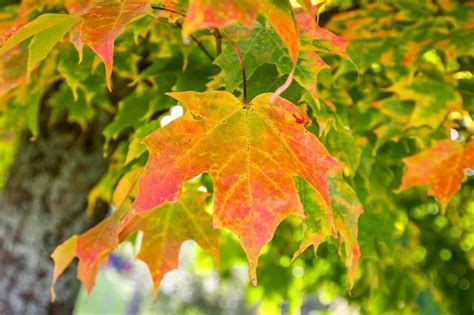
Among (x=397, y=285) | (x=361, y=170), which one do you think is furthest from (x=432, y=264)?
(x=361, y=170)

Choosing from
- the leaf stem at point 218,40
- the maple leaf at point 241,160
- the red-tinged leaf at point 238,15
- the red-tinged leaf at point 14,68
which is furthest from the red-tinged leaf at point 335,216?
the red-tinged leaf at point 14,68

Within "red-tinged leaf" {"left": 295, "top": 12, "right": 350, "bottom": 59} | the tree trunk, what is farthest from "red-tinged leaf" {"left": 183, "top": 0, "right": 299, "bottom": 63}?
the tree trunk

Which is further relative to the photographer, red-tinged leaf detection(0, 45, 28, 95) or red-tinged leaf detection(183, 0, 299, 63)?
red-tinged leaf detection(0, 45, 28, 95)

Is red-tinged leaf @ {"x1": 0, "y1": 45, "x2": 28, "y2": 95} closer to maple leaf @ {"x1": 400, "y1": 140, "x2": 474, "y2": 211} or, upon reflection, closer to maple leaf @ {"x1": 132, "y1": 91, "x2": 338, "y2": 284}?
maple leaf @ {"x1": 132, "y1": 91, "x2": 338, "y2": 284}

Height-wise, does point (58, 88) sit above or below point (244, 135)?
below

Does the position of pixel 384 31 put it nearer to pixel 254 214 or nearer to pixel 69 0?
pixel 69 0

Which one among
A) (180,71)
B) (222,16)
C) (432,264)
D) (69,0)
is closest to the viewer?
(222,16)
